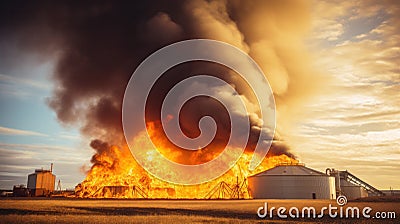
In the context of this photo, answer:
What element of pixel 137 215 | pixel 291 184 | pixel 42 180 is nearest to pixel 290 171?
pixel 291 184

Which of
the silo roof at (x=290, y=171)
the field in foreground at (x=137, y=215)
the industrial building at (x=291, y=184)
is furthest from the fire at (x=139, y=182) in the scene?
the field in foreground at (x=137, y=215)

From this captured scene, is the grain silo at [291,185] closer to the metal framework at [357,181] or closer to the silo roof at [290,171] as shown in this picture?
the silo roof at [290,171]

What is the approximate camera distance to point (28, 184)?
101m

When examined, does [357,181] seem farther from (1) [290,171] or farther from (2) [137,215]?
(2) [137,215]

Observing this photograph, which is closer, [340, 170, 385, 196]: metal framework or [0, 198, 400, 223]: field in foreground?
[0, 198, 400, 223]: field in foreground

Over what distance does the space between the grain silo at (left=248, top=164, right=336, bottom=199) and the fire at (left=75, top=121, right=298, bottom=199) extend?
17.4 feet

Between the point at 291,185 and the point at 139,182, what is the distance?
33.5 metres

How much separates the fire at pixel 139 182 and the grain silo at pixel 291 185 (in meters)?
5.29

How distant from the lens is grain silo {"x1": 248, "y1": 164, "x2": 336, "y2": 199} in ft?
257

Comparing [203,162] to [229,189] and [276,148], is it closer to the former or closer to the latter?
[229,189]

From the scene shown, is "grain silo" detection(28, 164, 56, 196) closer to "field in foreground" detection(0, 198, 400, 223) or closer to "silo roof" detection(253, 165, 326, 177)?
"silo roof" detection(253, 165, 326, 177)

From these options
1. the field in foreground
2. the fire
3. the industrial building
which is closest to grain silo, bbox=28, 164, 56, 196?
the fire

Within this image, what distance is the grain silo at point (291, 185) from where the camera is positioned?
78.3 meters

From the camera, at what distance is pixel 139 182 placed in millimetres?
82938
